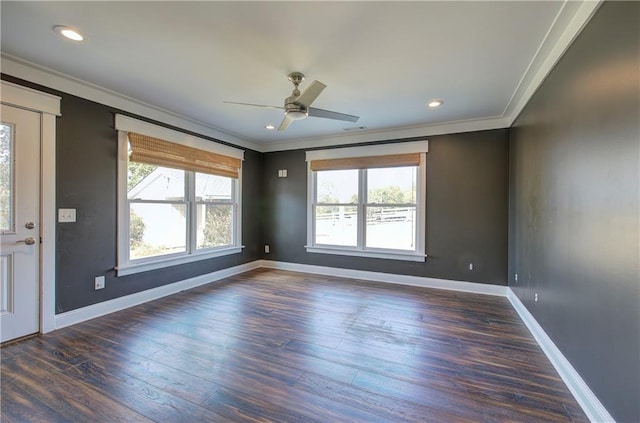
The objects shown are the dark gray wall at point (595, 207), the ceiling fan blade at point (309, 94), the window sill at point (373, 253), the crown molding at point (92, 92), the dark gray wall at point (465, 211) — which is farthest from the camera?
the window sill at point (373, 253)

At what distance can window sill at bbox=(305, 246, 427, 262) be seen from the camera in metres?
4.38

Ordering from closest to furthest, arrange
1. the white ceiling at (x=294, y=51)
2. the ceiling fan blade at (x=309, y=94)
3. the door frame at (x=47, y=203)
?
the white ceiling at (x=294, y=51) < the ceiling fan blade at (x=309, y=94) < the door frame at (x=47, y=203)

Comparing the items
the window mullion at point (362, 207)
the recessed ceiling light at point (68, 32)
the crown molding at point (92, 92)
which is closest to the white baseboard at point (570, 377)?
the window mullion at point (362, 207)

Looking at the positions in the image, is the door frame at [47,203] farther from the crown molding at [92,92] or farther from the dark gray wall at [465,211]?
the dark gray wall at [465,211]

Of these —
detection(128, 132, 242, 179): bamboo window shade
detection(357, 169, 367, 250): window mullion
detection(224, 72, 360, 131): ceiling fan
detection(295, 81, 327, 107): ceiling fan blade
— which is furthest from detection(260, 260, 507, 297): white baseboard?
detection(295, 81, 327, 107): ceiling fan blade

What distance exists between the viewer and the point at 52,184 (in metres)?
2.69

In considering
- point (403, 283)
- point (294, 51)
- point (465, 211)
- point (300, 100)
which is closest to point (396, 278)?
point (403, 283)

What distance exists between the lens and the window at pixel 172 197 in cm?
334

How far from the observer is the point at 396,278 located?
14.8ft

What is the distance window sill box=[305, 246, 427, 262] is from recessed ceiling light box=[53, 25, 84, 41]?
4.01 m

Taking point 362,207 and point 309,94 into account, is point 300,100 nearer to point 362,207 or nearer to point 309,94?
point 309,94

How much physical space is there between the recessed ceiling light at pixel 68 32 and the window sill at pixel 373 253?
13.2 ft

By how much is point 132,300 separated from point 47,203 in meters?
1.41

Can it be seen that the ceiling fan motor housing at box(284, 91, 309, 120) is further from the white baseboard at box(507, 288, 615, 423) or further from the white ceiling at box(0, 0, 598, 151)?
the white baseboard at box(507, 288, 615, 423)
